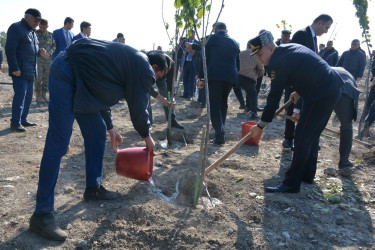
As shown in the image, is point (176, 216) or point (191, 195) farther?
point (191, 195)

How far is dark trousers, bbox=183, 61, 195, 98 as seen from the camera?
8992 mm

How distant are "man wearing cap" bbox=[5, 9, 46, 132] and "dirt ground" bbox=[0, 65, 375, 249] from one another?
587 millimetres

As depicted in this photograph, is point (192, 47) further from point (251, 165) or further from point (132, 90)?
point (132, 90)

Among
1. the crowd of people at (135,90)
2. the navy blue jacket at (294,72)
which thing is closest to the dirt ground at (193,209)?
the crowd of people at (135,90)

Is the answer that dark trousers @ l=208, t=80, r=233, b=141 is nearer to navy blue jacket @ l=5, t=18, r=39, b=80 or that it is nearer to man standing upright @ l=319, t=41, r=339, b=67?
navy blue jacket @ l=5, t=18, r=39, b=80

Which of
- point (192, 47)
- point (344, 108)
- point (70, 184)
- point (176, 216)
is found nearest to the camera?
point (176, 216)

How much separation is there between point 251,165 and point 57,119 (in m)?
2.73

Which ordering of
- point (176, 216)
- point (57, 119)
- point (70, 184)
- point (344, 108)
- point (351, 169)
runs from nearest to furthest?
point (57, 119), point (176, 216), point (70, 184), point (344, 108), point (351, 169)

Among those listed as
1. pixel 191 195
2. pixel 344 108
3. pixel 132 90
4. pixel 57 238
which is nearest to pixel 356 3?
pixel 344 108

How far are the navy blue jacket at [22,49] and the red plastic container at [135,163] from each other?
314cm

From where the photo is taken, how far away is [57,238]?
2217 millimetres

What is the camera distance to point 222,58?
4.79m

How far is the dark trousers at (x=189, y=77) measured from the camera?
899 centimetres

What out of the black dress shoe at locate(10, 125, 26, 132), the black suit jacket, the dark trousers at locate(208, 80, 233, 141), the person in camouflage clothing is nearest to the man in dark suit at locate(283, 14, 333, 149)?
the black suit jacket
